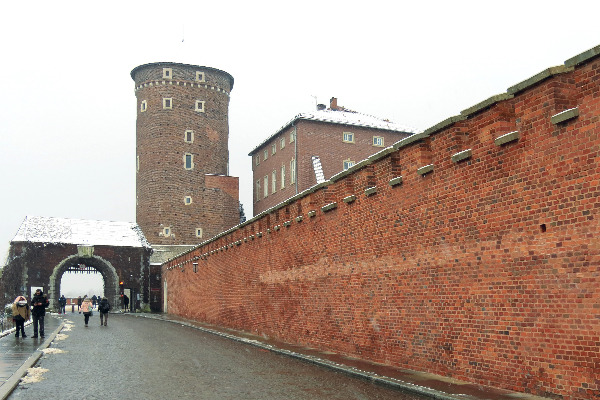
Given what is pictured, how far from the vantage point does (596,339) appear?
7.74 meters

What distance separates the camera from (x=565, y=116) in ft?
27.0

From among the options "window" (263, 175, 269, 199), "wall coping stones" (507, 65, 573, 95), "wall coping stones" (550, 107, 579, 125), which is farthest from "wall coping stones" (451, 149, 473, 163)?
"window" (263, 175, 269, 199)

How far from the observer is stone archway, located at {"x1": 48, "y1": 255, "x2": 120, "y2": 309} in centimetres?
5016

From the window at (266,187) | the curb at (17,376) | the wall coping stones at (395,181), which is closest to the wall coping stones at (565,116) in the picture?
the wall coping stones at (395,181)

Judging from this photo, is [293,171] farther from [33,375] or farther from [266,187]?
[33,375]

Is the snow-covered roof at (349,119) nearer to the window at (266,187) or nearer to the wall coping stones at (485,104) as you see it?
the window at (266,187)

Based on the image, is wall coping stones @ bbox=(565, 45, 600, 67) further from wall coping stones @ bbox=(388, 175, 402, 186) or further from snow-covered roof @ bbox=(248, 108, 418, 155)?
snow-covered roof @ bbox=(248, 108, 418, 155)

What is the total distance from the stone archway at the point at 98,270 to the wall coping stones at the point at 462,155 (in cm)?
4476

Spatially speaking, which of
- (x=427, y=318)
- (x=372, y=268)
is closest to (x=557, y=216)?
(x=427, y=318)

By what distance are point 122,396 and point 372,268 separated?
19.8 ft

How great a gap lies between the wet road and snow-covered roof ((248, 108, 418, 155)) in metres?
29.5

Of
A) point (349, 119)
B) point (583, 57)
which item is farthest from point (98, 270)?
point (583, 57)

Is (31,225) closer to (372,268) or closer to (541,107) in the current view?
(372,268)

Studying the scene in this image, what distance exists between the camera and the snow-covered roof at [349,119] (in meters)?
45.9
